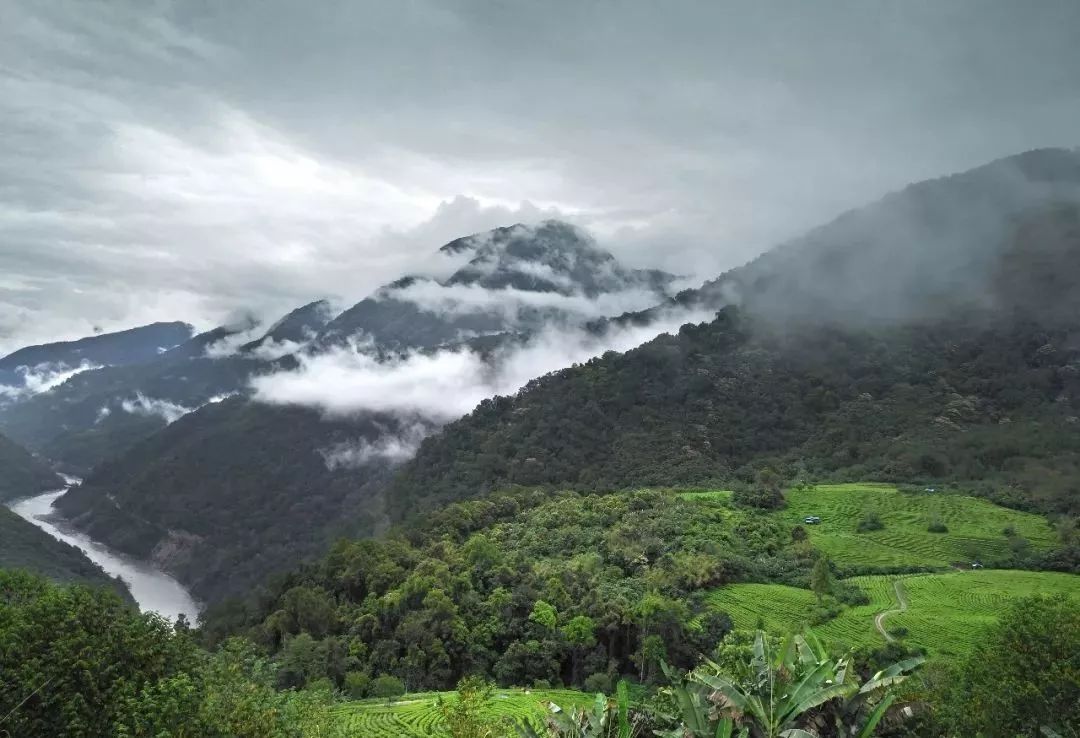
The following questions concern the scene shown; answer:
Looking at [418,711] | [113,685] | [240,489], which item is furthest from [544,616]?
[240,489]

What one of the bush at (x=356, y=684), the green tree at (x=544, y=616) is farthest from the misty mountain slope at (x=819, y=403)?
the bush at (x=356, y=684)

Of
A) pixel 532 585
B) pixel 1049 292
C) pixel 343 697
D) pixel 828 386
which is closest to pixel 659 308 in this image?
pixel 828 386

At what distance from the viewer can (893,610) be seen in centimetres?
3809

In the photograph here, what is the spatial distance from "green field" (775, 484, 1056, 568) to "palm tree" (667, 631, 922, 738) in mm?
35637

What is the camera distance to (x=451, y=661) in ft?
132

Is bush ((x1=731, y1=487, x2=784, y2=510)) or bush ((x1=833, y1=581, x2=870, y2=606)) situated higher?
bush ((x1=731, y1=487, x2=784, y2=510))

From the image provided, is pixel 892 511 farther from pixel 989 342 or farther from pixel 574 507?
pixel 989 342

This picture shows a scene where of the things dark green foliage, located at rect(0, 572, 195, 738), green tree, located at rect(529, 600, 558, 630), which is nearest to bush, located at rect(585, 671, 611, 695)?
green tree, located at rect(529, 600, 558, 630)

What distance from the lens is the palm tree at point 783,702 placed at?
13.5m

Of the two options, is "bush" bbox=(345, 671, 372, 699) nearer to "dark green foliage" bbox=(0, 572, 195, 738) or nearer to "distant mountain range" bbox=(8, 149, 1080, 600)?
"dark green foliage" bbox=(0, 572, 195, 738)

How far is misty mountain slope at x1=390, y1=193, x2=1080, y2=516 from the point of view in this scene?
76188 mm

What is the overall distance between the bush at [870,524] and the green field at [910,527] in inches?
14.7

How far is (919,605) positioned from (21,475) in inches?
7602

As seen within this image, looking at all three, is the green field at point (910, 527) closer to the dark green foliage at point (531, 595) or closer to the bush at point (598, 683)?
the dark green foliage at point (531, 595)
